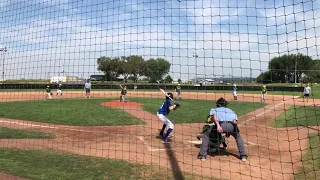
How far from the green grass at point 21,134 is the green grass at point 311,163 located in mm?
7679

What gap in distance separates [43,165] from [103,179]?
174 centimetres

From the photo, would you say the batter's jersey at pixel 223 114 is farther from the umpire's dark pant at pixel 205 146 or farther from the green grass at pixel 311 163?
the green grass at pixel 311 163

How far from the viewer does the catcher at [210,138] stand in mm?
7605

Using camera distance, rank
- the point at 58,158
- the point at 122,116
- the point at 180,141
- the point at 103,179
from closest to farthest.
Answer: the point at 103,179, the point at 58,158, the point at 180,141, the point at 122,116

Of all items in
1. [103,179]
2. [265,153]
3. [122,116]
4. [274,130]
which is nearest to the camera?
[103,179]

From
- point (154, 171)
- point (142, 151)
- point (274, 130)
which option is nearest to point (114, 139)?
point (142, 151)

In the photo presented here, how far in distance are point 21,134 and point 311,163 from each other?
890 cm

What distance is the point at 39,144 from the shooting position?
923 centimetres

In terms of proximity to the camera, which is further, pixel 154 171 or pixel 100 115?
pixel 100 115

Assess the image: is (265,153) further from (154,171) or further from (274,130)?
(274,130)

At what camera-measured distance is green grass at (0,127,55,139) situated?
10.2 meters

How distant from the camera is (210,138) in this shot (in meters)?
8.09

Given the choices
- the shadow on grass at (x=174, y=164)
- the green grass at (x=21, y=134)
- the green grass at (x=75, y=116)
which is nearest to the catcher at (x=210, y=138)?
the shadow on grass at (x=174, y=164)

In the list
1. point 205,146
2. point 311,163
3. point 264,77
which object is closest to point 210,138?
point 205,146
